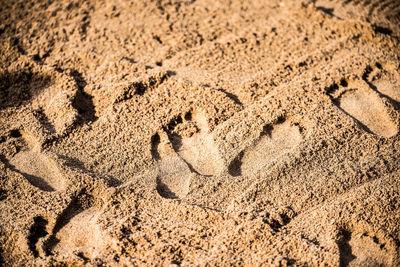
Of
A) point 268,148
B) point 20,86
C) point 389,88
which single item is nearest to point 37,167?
point 20,86

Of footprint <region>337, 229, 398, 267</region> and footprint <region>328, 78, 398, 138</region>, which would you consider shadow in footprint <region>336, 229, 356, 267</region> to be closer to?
footprint <region>337, 229, 398, 267</region>

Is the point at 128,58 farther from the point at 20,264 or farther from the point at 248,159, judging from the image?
the point at 20,264

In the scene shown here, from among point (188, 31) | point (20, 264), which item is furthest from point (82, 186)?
point (188, 31)

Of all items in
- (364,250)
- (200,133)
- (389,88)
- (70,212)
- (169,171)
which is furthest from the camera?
(389,88)

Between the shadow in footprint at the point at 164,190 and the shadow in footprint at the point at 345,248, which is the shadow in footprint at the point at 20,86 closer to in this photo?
the shadow in footprint at the point at 164,190

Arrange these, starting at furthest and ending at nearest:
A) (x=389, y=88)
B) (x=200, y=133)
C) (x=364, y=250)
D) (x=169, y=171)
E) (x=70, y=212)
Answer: (x=389, y=88) < (x=200, y=133) < (x=169, y=171) < (x=70, y=212) < (x=364, y=250)

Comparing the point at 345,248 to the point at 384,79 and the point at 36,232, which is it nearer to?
the point at 384,79

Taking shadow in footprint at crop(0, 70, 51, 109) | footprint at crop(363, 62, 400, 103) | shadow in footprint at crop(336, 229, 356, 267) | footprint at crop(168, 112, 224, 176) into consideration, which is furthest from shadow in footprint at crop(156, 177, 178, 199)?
footprint at crop(363, 62, 400, 103)
